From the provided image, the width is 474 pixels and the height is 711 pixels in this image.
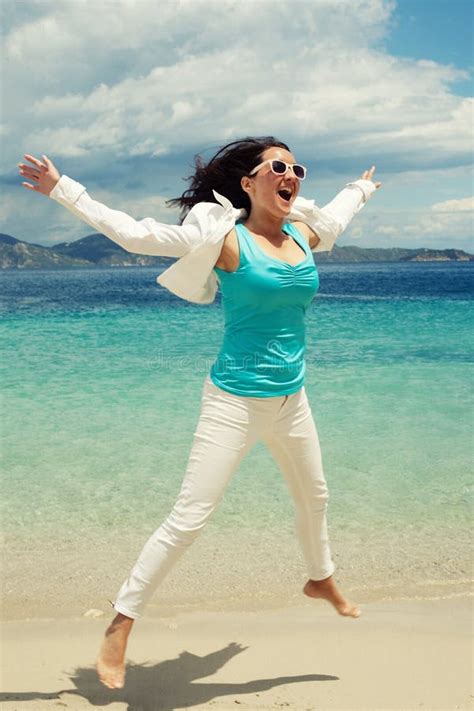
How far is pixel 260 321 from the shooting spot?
319cm

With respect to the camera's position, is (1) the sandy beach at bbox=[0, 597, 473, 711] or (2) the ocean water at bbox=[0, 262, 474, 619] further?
(2) the ocean water at bbox=[0, 262, 474, 619]

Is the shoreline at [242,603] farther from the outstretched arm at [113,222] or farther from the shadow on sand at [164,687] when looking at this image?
the outstretched arm at [113,222]

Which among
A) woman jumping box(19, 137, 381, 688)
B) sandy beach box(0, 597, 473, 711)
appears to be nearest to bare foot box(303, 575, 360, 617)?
sandy beach box(0, 597, 473, 711)

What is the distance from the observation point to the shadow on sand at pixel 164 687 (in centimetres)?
326

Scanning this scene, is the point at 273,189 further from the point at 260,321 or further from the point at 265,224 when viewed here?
the point at 260,321

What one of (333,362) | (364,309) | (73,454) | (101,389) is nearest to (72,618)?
(73,454)

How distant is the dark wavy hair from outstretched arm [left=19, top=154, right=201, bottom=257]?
47cm

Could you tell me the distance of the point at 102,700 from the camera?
326cm

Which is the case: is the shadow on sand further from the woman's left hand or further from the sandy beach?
the woman's left hand

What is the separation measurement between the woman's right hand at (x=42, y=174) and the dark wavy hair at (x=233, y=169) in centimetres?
65

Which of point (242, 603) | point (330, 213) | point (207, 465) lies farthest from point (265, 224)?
point (242, 603)

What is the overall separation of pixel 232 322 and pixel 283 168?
73 cm

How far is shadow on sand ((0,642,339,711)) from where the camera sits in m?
3.26

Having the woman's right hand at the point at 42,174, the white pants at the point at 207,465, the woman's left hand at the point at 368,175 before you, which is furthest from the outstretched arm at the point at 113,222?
the woman's left hand at the point at 368,175
